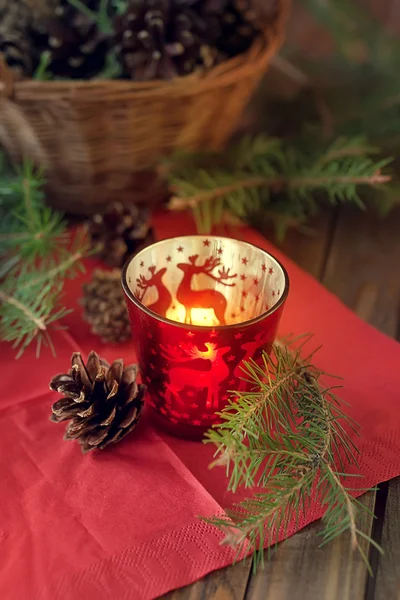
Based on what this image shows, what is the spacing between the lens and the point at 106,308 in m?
0.59

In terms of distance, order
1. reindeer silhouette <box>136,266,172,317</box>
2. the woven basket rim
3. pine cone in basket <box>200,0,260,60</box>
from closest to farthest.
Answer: reindeer silhouette <box>136,266,172,317</box>
the woven basket rim
pine cone in basket <box>200,0,260,60</box>

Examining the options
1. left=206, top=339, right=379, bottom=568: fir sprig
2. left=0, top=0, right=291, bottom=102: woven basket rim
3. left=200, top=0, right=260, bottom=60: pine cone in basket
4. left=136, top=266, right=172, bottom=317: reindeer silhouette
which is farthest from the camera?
left=200, top=0, right=260, bottom=60: pine cone in basket

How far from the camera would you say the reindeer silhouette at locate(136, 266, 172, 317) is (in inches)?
19.6

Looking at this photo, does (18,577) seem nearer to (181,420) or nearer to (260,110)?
(181,420)

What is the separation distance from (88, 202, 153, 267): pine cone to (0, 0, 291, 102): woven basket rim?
135 millimetres

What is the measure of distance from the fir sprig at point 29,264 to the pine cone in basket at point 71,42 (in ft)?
0.42

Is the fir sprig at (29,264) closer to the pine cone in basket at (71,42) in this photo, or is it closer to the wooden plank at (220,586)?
the pine cone in basket at (71,42)

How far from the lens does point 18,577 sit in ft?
1.25

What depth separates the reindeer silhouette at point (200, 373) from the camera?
0.43 meters

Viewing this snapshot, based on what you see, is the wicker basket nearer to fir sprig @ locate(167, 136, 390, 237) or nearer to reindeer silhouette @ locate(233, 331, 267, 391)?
fir sprig @ locate(167, 136, 390, 237)

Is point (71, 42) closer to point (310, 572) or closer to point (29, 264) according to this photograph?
point (29, 264)

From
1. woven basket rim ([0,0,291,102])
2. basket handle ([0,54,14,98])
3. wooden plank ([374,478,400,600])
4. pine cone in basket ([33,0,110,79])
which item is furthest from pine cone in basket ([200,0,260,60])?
wooden plank ([374,478,400,600])

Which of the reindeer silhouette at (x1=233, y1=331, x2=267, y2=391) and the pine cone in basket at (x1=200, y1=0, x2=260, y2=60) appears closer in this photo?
the reindeer silhouette at (x1=233, y1=331, x2=267, y2=391)

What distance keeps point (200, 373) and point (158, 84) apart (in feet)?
1.14
